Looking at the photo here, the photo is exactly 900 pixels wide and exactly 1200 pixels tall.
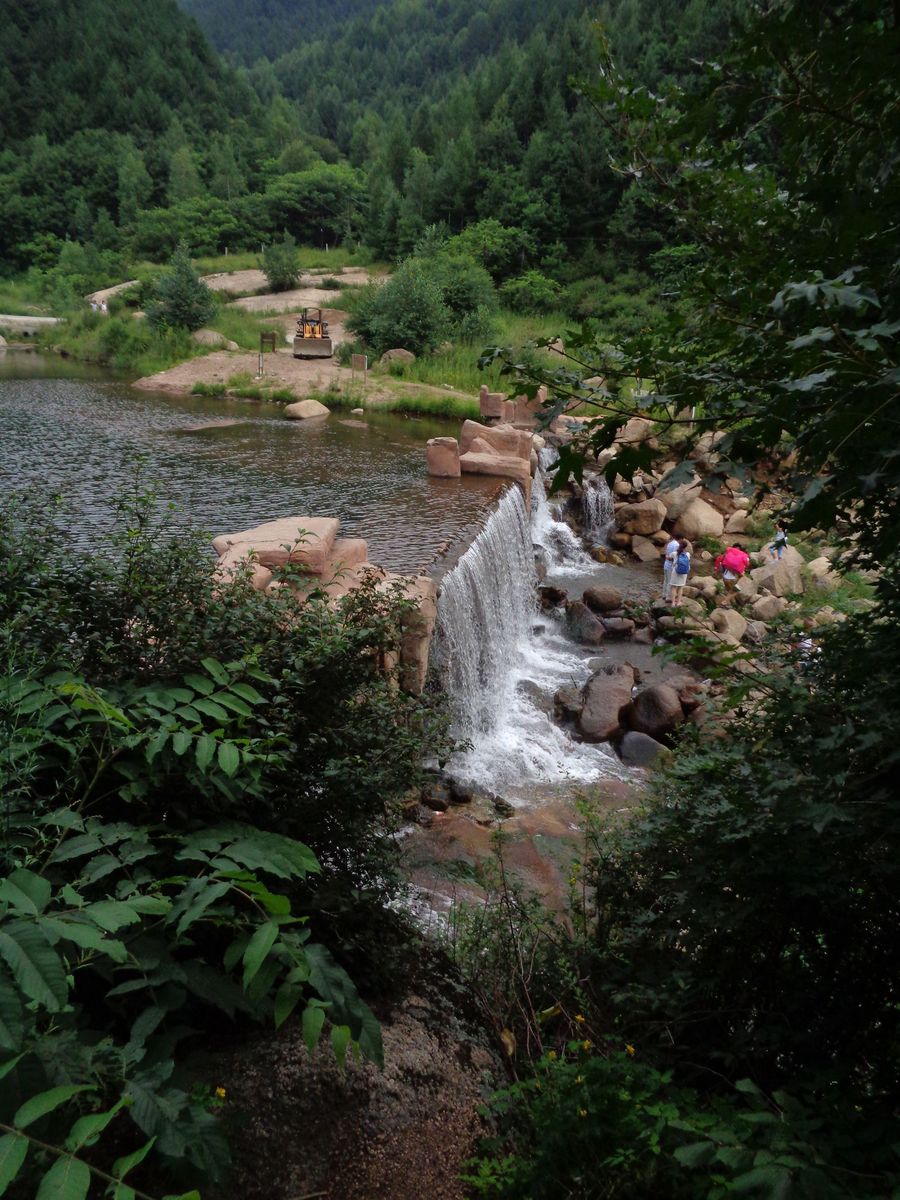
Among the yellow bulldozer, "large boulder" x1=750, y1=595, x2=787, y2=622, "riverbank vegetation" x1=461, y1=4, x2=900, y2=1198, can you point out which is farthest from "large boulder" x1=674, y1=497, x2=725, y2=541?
the yellow bulldozer

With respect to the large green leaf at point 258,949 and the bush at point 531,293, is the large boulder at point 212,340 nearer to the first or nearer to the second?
the bush at point 531,293

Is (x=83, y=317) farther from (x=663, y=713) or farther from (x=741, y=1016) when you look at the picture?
(x=741, y=1016)

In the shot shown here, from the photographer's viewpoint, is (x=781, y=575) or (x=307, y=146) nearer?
(x=781, y=575)

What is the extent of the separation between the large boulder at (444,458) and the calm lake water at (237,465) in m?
0.28

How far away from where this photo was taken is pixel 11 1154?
116 cm

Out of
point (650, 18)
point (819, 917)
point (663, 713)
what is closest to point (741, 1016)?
point (819, 917)

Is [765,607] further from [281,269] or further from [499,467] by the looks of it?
[281,269]

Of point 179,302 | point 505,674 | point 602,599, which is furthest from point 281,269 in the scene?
point 505,674

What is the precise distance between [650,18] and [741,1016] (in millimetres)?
54249

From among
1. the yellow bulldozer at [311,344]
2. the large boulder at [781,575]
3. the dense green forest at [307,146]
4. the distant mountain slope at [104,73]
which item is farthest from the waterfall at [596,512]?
the distant mountain slope at [104,73]

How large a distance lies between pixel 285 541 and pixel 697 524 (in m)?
9.78

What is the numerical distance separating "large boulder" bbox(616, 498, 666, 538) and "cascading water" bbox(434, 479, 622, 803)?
4.08m

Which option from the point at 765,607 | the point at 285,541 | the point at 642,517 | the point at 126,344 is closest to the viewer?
the point at 285,541

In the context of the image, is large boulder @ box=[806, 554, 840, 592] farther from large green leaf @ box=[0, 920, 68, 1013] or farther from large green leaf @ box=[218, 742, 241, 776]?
large green leaf @ box=[0, 920, 68, 1013]
